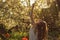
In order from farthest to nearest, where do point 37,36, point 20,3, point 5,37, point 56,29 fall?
point 5,37 < point 56,29 < point 20,3 < point 37,36

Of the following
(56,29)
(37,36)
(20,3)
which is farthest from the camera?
(56,29)

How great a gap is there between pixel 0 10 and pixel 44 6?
1.19 meters

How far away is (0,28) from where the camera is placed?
22.4 feet

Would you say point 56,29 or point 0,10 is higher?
point 0,10

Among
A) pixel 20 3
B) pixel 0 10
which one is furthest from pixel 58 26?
pixel 0 10

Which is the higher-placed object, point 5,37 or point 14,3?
point 14,3

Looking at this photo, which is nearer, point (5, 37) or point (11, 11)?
point (11, 11)

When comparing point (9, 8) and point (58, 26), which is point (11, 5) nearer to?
point (9, 8)

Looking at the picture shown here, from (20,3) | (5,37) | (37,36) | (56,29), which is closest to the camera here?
(37,36)

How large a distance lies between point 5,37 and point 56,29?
1967mm

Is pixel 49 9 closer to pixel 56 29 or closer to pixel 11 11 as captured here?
pixel 56 29

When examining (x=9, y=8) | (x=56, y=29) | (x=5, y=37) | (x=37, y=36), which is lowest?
(x=5, y=37)

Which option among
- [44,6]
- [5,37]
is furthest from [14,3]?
[5,37]

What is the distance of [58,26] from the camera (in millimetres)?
5160
